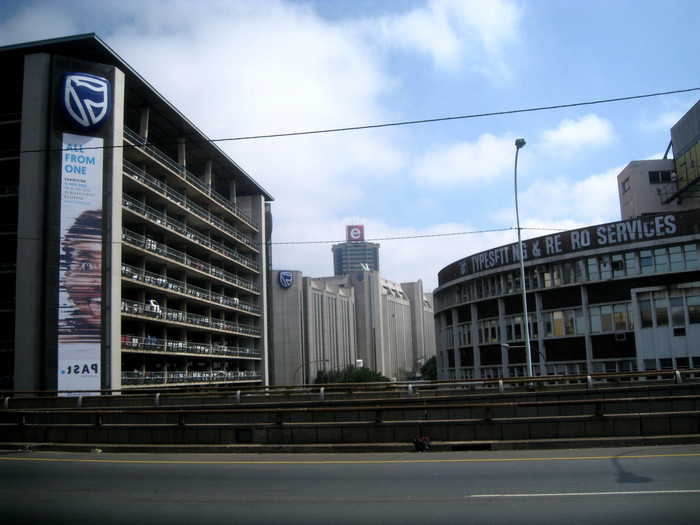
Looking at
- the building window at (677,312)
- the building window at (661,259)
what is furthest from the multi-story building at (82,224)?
the building window at (677,312)

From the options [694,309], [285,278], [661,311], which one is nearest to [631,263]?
[661,311]

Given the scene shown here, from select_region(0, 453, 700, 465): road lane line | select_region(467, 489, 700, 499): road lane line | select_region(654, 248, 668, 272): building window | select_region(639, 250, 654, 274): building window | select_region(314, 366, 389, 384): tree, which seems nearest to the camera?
select_region(467, 489, 700, 499): road lane line

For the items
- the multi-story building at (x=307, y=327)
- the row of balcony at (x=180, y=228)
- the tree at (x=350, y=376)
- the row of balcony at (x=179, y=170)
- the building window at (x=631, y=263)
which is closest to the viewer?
the building window at (x=631, y=263)

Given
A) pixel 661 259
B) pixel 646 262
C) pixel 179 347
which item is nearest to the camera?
pixel 661 259

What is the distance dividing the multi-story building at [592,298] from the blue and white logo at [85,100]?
102 ft

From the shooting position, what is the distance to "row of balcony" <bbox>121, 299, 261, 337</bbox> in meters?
44.9

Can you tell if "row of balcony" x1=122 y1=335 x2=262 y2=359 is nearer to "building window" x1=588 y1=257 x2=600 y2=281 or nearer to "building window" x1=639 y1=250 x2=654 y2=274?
"building window" x1=588 y1=257 x2=600 y2=281

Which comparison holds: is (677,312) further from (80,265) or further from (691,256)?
(80,265)

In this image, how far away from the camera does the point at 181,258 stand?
53.7 meters

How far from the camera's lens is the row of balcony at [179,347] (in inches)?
1756

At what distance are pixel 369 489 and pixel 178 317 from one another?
44.5 meters

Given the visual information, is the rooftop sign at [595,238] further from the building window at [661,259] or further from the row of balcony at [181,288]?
the row of balcony at [181,288]

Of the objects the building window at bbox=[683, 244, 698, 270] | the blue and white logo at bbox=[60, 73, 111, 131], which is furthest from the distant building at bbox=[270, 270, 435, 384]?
the building window at bbox=[683, 244, 698, 270]

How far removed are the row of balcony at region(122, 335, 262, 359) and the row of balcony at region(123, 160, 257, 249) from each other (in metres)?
12.1
